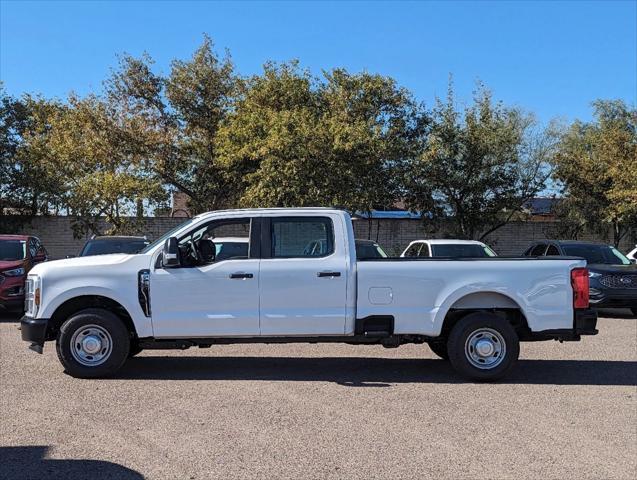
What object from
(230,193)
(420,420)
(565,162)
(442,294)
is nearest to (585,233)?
(565,162)

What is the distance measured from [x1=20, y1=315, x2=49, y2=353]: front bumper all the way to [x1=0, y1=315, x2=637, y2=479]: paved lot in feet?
1.39

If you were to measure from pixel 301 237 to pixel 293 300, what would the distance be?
820mm

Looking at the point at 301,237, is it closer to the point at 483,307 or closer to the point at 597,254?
the point at 483,307

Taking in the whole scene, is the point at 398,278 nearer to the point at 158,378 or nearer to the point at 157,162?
the point at 158,378

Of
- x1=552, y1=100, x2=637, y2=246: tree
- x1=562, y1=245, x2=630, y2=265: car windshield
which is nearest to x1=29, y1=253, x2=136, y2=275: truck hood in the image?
x1=562, y1=245, x2=630, y2=265: car windshield

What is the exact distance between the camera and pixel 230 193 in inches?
903

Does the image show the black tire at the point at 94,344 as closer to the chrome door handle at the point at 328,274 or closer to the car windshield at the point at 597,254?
the chrome door handle at the point at 328,274

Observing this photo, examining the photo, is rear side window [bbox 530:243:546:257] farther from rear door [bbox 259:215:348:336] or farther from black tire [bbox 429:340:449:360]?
rear door [bbox 259:215:348:336]

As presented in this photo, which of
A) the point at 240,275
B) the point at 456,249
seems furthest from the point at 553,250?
the point at 240,275

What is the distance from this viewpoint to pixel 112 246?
1405 cm

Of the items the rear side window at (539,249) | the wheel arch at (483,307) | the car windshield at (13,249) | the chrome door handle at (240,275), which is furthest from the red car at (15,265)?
the rear side window at (539,249)

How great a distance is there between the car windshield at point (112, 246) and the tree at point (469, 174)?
36.1ft

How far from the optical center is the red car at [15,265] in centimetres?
1285

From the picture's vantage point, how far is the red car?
12852 millimetres
